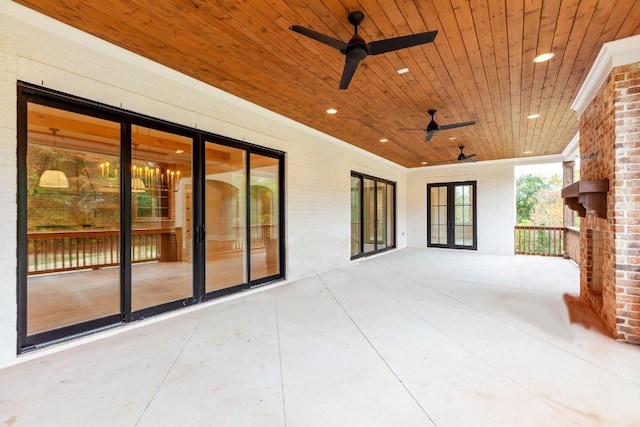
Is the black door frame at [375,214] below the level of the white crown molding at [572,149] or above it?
below

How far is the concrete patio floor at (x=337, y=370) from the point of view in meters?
1.88

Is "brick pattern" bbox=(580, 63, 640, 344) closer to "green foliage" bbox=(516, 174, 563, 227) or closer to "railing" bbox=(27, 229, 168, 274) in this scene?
"railing" bbox=(27, 229, 168, 274)

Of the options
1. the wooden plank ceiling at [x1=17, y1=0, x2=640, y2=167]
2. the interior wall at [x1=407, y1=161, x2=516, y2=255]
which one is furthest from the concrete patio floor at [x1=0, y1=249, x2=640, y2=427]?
the interior wall at [x1=407, y1=161, x2=516, y2=255]

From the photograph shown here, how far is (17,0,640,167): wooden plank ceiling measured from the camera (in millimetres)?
2529

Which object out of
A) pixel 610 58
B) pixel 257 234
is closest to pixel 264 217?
pixel 257 234

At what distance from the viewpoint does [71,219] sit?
6113mm

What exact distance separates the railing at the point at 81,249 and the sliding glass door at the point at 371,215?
484 centimetres

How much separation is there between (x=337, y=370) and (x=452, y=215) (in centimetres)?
927

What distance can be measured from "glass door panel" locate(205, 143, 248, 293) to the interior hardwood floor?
2 cm

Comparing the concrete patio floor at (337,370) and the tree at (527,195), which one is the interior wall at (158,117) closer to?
the concrete patio floor at (337,370)

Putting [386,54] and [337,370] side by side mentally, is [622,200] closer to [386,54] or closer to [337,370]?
[386,54]

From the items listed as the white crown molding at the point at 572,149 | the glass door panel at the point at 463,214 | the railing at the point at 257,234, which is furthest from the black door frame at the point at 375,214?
the white crown molding at the point at 572,149

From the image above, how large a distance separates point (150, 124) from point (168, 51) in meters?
0.87

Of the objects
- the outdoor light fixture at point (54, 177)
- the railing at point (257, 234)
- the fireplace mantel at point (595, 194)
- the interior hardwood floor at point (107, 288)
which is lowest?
the interior hardwood floor at point (107, 288)
